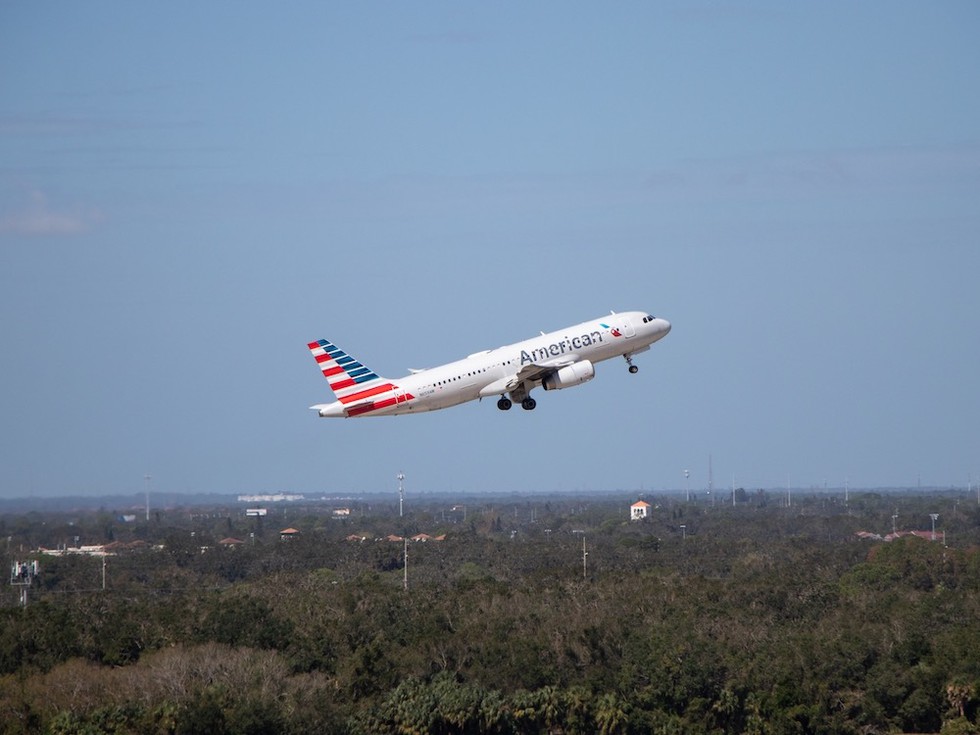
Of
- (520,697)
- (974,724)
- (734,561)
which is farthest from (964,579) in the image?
(520,697)

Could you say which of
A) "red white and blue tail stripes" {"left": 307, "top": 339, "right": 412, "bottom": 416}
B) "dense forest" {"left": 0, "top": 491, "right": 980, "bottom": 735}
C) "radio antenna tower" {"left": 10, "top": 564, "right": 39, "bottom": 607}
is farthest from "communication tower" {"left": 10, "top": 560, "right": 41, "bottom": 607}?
"red white and blue tail stripes" {"left": 307, "top": 339, "right": 412, "bottom": 416}

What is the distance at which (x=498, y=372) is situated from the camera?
82.6m

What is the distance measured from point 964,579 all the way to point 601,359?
79.5m

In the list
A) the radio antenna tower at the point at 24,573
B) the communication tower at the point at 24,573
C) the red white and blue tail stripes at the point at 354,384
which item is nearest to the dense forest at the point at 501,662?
the red white and blue tail stripes at the point at 354,384

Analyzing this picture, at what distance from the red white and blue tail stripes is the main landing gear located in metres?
6.42

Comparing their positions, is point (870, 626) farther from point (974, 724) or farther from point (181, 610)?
point (181, 610)

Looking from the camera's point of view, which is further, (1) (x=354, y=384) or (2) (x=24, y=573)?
(2) (x=24, y=573)

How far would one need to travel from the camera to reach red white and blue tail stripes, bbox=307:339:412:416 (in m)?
79.5

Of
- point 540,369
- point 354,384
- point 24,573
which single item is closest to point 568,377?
point 540,369

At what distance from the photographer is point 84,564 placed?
19350cm

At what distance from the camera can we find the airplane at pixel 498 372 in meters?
79.8

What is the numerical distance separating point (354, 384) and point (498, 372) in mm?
7508

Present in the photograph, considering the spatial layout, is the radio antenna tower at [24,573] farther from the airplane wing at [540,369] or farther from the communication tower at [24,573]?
the airplane wing at [540,369]

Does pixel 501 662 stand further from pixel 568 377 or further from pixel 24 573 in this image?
pixel 24 573
